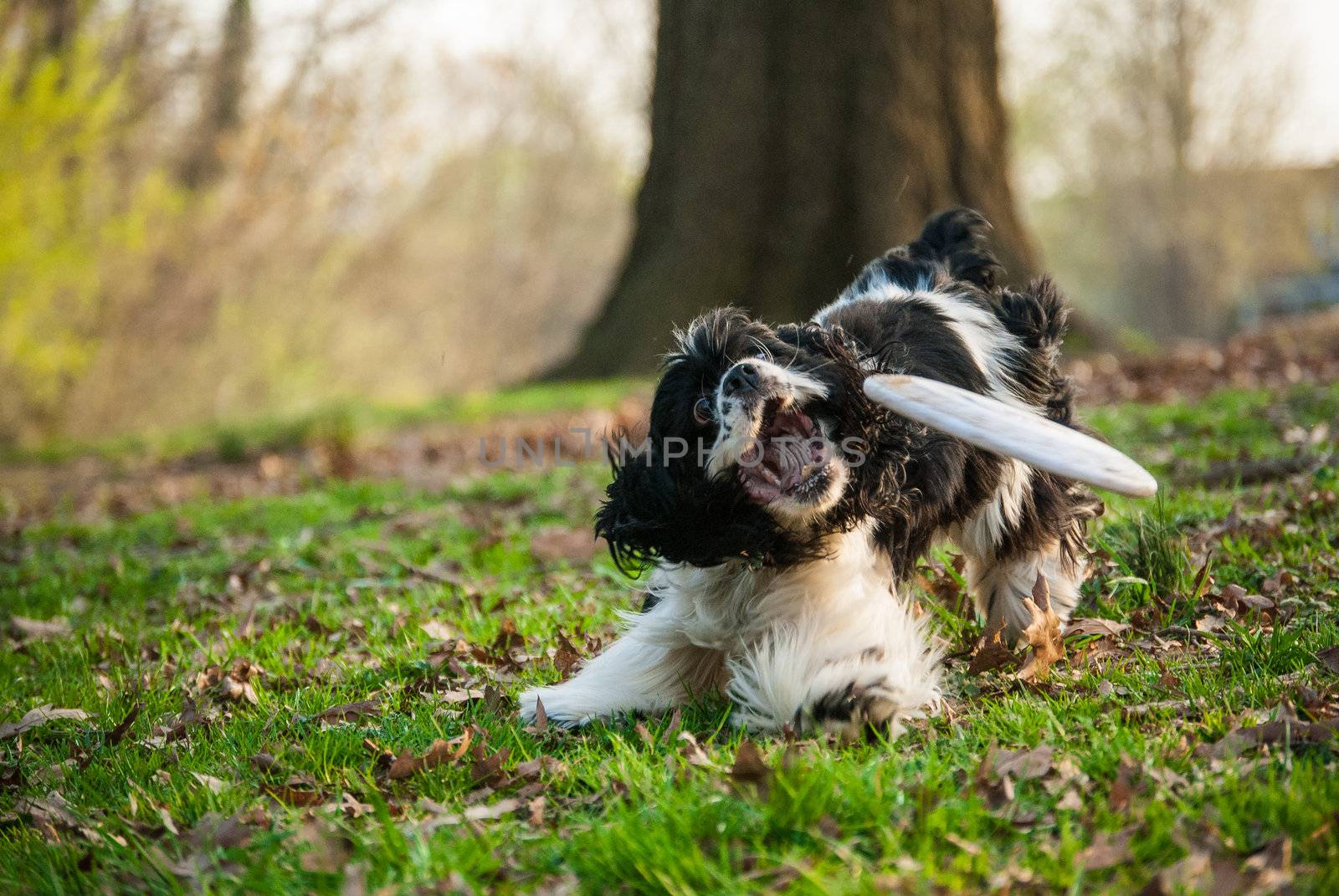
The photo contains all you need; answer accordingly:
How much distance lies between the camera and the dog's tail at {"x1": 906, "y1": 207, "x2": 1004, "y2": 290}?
439 cm

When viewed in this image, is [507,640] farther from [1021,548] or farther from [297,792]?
[1021,548]

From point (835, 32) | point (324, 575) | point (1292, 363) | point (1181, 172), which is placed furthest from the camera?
point (1181, 172)

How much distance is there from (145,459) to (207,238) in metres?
4.90

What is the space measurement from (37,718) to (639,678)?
6.35 ft

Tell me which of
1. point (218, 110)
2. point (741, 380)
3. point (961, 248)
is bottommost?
point (741, 380)

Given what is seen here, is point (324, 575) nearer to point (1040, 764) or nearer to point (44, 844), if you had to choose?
point (44, 844)

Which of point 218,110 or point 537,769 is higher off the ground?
point 218,110

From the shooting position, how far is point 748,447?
9.84ft

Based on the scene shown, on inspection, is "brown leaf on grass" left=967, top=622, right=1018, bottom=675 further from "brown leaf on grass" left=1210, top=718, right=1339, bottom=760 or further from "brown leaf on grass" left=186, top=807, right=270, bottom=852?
"brown leaf on grass" left=186, top=807, right=270, bottom=852

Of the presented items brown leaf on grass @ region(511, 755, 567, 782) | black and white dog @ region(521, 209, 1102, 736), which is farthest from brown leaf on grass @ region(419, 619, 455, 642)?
brown leaf on grass @ region(511, 755, 567, 782)

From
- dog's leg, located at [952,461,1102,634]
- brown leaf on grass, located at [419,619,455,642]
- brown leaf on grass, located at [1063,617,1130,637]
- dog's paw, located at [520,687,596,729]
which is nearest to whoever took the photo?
dog's paw, located at [520,687,596,729]

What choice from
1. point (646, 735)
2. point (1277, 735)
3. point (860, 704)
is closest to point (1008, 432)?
point (860, 704)

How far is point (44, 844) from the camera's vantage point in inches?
107

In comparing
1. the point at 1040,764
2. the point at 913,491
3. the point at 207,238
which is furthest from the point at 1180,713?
the point at 207,238
